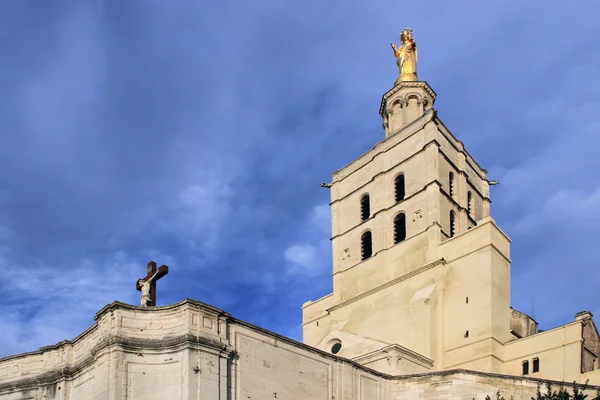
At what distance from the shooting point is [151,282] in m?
29.3

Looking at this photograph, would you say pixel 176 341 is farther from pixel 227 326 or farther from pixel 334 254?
pixel 334 254

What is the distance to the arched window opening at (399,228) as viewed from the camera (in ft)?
142

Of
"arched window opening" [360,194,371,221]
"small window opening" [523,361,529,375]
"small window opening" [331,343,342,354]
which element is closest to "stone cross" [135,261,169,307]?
"small window opening" [331,343,342,354]

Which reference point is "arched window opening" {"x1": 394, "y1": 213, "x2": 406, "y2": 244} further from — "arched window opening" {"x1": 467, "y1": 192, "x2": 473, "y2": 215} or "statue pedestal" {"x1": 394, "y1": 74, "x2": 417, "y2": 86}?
"statue pedestal" {"x1": 394, "y1": 74, "x2": 417, "y2": 86}

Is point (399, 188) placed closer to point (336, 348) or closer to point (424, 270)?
point (424, 270)

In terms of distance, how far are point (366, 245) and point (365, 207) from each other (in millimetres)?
2478

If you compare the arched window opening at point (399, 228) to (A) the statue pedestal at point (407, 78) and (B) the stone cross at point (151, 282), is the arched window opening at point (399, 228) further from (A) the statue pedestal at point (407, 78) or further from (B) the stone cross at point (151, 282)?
(B) the stone cross at point (151, 282)

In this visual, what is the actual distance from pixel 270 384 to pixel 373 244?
17344mm

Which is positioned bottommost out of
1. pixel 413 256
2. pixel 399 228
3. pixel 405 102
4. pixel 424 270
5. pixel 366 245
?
pixel 424 270

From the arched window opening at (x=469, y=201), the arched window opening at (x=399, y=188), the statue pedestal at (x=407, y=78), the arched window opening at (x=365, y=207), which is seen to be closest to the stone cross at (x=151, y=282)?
the arched window opening at (x=399, y=188)

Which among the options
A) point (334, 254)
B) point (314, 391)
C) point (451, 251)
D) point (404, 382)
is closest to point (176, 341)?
point (314, 391)

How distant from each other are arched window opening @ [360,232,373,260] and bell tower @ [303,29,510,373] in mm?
56

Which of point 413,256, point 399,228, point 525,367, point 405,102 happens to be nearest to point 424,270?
point 413,256

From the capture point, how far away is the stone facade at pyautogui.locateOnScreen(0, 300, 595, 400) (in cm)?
2597
